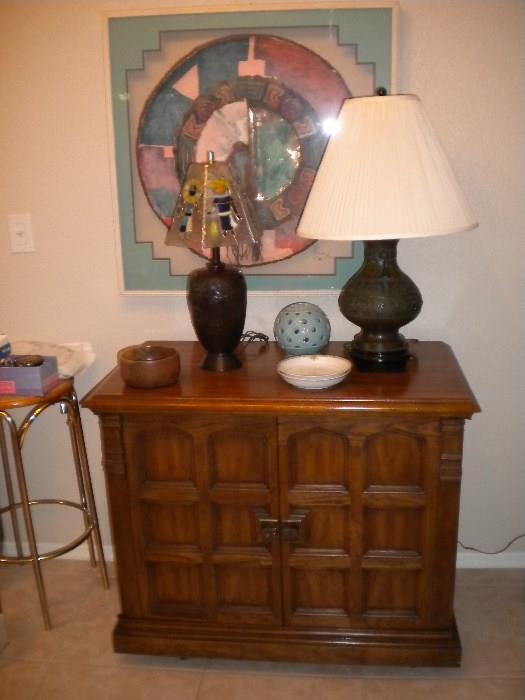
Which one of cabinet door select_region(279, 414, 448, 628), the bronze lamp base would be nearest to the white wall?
the bronze lamp base

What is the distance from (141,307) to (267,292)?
1.30 feet

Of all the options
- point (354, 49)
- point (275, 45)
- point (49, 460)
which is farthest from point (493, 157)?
point (49, 460)

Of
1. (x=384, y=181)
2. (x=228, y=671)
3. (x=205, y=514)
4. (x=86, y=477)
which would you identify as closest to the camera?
(x=384, y=181)

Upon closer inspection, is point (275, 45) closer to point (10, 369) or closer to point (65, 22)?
point (65, 22)

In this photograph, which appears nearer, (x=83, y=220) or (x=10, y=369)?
(x=10, y=369)

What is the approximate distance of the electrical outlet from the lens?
197cm

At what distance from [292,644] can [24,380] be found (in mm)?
992

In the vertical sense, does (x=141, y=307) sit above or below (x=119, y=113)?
below

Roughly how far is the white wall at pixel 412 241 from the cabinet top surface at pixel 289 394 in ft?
1.05

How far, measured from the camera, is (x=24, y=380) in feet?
5.72

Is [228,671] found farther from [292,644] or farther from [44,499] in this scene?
[44,499]

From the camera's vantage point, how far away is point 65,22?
1816 millimetres

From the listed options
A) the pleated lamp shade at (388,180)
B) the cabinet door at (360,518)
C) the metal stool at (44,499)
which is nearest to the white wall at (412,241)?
the metal stool at (44,499)

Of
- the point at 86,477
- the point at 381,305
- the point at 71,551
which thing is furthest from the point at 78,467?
the point at 381,305
